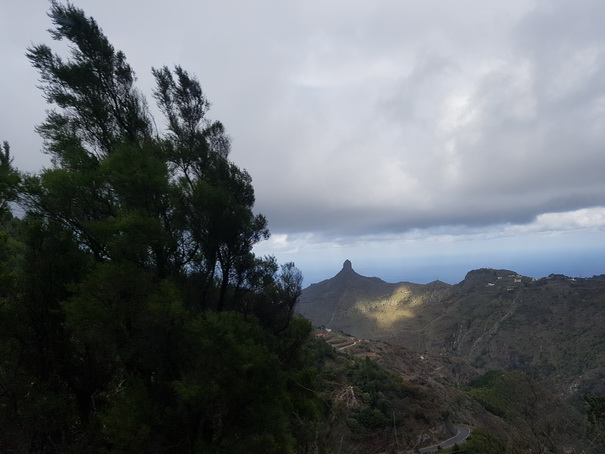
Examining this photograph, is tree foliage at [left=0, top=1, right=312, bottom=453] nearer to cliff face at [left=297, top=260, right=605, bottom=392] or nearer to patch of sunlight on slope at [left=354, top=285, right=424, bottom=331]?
cliff face at [left=297, top=260, right=605, bottom=392]

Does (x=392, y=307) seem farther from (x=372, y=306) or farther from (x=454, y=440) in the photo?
(x=454, y=440)

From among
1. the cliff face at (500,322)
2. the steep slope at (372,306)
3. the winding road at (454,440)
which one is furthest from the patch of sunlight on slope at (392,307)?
the winding road at (454,440)

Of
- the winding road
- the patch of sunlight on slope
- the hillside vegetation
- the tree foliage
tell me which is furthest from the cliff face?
the tree foliage

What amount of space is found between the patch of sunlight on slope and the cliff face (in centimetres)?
44

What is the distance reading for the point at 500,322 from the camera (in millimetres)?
105812

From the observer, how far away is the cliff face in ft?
263

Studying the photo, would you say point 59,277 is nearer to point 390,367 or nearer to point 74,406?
point 74,406

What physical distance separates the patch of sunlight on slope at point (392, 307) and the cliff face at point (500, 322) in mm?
437

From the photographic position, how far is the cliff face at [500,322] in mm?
80188

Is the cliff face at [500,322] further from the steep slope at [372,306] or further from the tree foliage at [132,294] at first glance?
the tree foliage at [132,294]

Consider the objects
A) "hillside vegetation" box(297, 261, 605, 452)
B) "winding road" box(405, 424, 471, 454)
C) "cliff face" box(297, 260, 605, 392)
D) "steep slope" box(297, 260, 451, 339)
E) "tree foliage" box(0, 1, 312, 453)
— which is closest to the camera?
"tree foliage" box(0, 1, 312, 453)

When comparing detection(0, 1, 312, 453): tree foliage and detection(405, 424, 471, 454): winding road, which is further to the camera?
detection(405, 424, 471, 454): winding road

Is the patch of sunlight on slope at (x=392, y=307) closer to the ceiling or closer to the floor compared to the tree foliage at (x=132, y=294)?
closer to the floor

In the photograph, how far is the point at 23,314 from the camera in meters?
8.33
